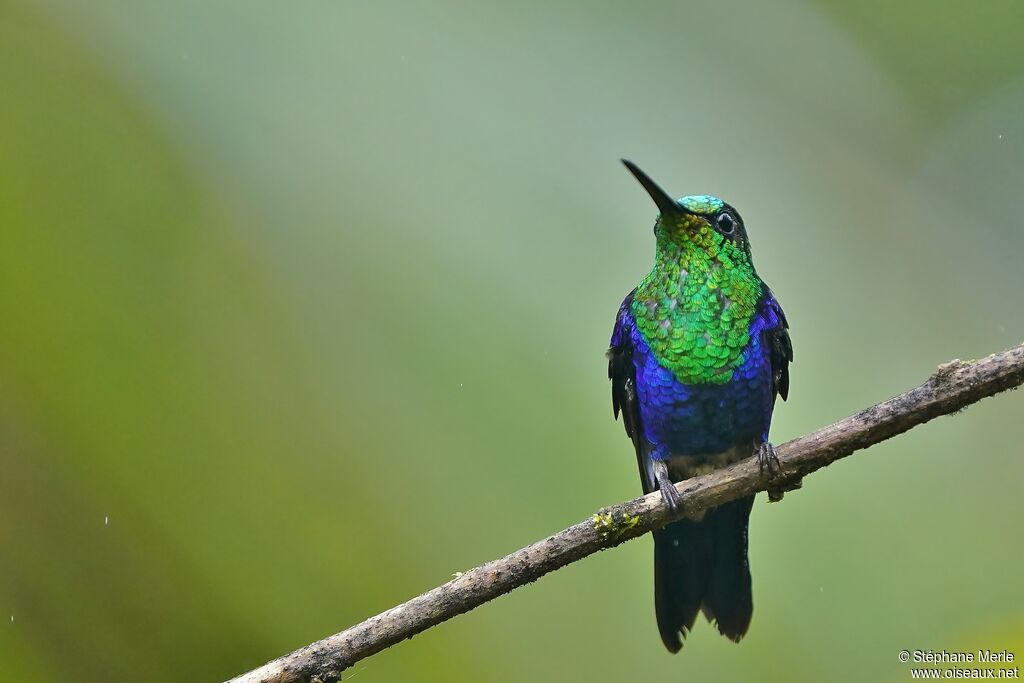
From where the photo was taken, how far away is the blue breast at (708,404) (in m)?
3.11

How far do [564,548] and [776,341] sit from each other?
50.1 inches

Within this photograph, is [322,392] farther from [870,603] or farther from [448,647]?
[870,603]

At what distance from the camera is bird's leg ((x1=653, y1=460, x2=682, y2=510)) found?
2.71 metres

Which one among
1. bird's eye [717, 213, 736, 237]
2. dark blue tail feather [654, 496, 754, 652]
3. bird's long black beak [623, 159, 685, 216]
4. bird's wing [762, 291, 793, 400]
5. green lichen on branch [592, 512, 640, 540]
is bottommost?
dark blue tail feather [654, 496, 754, 652]

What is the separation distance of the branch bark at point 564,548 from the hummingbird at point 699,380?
1.57 ft

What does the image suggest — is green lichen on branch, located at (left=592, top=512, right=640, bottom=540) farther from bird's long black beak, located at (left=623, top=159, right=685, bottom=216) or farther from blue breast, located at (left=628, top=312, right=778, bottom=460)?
bird's long black beak, located at (left=623, top=159, right=685, bottom=216)

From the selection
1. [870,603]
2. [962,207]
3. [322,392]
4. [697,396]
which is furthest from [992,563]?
[322,392]

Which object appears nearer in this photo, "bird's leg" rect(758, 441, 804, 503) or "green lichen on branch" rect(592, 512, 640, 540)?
"green lichen on branch" rect(592, 512, 640, 540)

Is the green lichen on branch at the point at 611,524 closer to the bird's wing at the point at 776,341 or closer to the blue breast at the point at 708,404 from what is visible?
the blue breast at the point at 708,404

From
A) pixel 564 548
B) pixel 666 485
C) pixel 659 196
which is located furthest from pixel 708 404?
pixel 564 548

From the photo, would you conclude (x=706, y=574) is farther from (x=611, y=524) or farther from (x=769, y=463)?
(x=611, y=524)

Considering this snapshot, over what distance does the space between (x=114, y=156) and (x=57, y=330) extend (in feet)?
3.11

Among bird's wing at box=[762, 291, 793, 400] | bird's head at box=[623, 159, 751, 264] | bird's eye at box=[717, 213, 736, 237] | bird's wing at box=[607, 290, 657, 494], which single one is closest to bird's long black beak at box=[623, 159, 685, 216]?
bird's head at box=[623, 159, 751, 264]

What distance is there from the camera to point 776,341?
3254 millimetres
